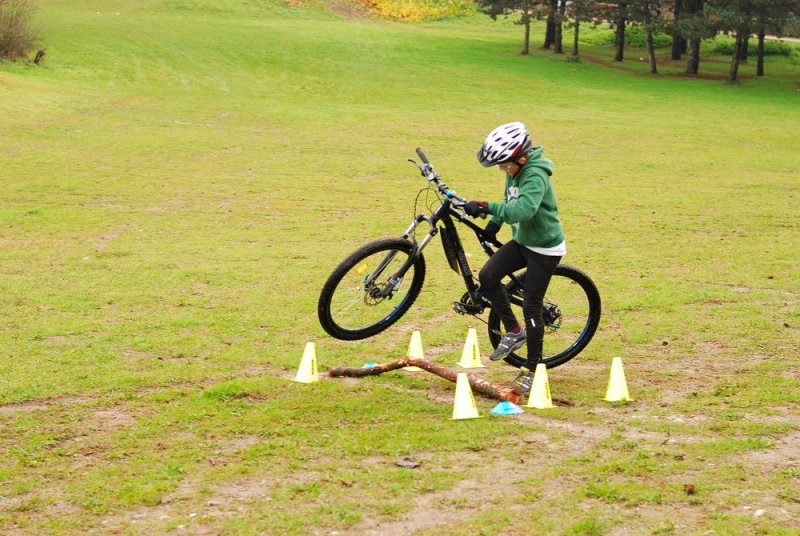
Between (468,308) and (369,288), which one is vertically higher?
(369,288)

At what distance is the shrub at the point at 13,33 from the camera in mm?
41594

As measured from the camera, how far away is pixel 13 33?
1644 inches

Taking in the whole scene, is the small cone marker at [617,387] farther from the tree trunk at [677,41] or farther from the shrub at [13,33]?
the tree trunk at [677,41]

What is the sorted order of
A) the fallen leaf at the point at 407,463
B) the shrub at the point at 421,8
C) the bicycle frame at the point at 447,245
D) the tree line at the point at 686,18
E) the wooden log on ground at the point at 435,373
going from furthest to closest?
the shrub at the point at 421,8, the tree line at the point at 686,18, the bicycle frame at the point at 447,245, the wooden log on ground at the point at 435,373, the fallen leaf at the point at 407,463

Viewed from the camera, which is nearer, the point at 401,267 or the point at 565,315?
the point at 401,267

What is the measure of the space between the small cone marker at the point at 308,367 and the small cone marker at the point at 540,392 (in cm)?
174

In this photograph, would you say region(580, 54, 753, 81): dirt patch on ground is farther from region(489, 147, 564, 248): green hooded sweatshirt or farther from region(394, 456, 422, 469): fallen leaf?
region(394, 456, 422, 469): fallen leaf

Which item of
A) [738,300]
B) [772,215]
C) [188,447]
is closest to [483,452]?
[188,447]

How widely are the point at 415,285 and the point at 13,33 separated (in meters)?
38.0

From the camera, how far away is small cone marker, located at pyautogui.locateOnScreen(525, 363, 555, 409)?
766 centimetres

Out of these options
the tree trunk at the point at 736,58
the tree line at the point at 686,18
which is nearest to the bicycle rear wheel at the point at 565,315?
the tree line at the point at 686,18

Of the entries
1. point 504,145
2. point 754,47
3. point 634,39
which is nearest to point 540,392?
Result: point 504,145

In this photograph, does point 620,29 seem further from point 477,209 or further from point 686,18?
point 477,209

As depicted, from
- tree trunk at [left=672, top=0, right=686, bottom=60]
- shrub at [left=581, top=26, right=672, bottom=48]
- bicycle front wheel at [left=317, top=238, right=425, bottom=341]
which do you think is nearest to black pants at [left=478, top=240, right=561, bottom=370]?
bicycle front wheel at [left=317, top=238, right=425, bottom=341]
